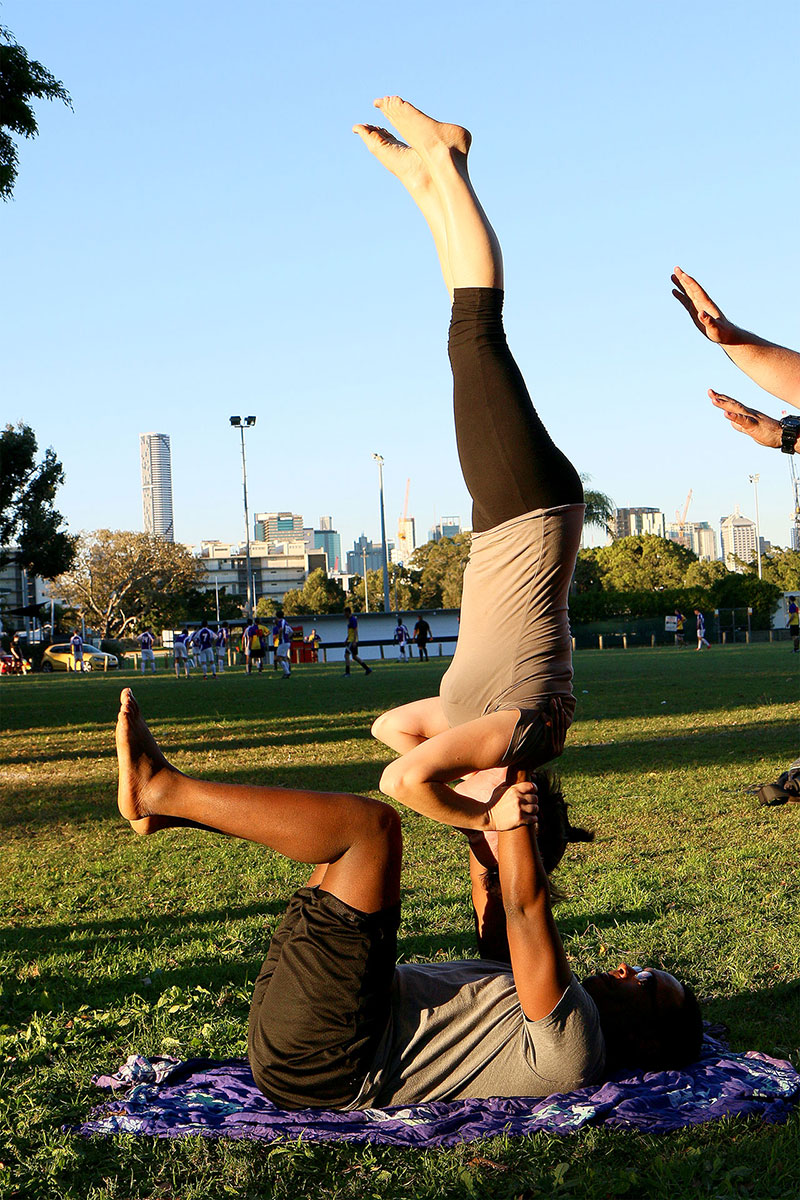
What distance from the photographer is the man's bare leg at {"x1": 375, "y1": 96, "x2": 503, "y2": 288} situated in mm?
3822

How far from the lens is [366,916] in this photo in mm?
3236

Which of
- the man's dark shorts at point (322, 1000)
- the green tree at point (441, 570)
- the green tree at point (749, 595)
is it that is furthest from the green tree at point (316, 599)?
the man's dark shorts at point (322, 1000)

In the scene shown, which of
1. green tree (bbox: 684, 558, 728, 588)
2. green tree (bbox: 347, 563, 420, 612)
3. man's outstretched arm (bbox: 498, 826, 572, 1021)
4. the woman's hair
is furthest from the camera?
green tree (bbox: 347, 563, 420, 612)

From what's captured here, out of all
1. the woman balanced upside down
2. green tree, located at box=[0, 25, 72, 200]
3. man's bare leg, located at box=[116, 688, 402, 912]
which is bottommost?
man's bare leg, located at box=[116, 688, 402, 912]

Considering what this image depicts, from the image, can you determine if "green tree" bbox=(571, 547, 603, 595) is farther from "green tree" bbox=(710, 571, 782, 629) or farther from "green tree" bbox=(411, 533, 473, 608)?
"green tree" bbox=(710, 571, 782, 629)

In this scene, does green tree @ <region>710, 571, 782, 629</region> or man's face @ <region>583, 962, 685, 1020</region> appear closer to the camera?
man's face @ <region>583, 962, 685, 1020</region>

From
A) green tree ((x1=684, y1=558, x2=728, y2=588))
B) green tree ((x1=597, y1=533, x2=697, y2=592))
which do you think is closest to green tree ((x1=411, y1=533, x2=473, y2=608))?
green tree ((x1=597, y1=533, x2=697, y2=592))

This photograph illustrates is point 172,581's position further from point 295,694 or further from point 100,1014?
point 100,1014

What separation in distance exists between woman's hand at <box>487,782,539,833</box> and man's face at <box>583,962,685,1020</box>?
782 mm

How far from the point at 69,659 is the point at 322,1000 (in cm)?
5281

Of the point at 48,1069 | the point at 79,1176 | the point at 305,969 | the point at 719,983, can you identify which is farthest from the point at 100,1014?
the point at 719,983

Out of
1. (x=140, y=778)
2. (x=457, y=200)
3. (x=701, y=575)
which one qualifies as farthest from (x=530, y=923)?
(x=701, y=575)

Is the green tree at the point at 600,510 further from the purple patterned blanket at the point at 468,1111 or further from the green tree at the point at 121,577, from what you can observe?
the purple patterned blanket at the point at 468,1111

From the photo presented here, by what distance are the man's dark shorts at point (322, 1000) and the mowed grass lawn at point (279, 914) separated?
0.72 ft
